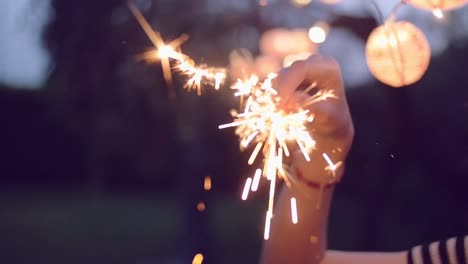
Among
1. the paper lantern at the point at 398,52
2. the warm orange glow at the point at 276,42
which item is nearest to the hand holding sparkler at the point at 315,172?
the paper lantern at the point at 398,52

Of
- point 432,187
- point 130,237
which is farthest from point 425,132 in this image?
point 130,237

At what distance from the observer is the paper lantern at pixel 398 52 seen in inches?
54.2

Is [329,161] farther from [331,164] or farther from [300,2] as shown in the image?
[300,2]

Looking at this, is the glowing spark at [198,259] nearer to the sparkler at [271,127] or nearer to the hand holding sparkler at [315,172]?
the sparkler at [271,127]

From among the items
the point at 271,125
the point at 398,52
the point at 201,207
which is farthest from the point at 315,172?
the point at 201,207

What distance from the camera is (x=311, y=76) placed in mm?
1060

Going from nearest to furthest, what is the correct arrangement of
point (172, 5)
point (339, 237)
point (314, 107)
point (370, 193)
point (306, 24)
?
1. point (314, 107)
2. point (306, 24)
3. point (172, 5)
4. point (370, 193)
5. point (339, 237)

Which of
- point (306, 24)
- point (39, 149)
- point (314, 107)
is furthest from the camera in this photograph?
point (39, 149)

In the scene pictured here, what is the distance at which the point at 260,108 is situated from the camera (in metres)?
1.20

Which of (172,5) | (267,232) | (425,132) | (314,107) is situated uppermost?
(172,5)

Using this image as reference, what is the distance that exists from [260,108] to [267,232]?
189 mm

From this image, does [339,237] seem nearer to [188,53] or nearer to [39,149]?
[188,53]

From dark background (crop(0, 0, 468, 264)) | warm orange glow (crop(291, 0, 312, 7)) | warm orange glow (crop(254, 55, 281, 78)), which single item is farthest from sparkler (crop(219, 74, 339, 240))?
warm orange glow (crop(291, 0, 312, 7))

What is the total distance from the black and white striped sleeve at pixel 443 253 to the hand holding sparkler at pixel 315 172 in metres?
0.14
